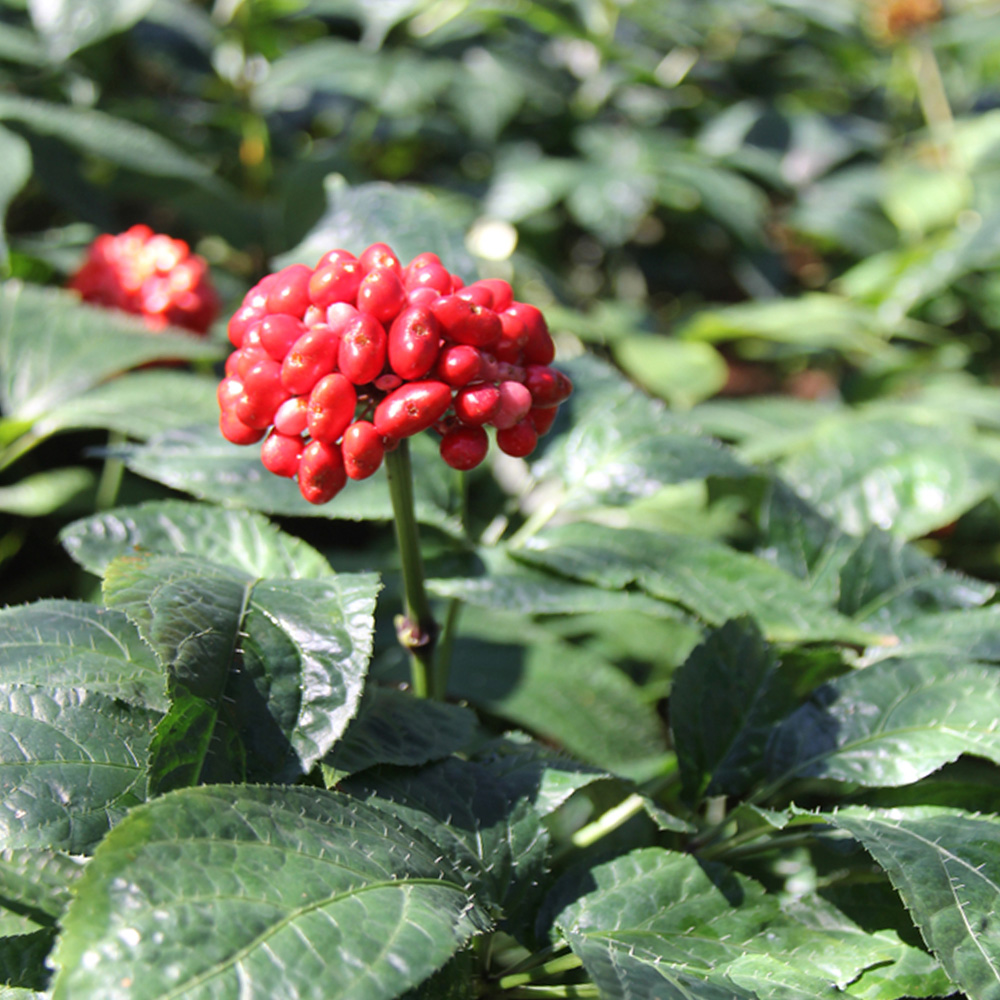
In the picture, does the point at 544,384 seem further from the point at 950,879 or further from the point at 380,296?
the point at 950,879

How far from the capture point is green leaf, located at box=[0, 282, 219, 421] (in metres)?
1.38

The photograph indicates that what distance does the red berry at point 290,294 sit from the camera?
2.68 feet

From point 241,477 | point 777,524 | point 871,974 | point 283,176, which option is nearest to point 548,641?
point 777,524

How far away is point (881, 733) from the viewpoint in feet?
2.92

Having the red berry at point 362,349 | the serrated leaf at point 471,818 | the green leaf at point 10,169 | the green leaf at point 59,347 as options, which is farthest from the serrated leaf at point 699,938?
the green leaf at point 10,169

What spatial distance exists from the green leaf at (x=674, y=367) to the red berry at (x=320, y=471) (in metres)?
1.34

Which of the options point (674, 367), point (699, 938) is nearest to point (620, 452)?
point (699, 938)

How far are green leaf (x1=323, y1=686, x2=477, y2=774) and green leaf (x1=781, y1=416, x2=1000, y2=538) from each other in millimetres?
781

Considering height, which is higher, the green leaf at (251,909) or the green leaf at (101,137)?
the green leaf at (101,137)

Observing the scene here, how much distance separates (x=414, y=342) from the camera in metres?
0.75

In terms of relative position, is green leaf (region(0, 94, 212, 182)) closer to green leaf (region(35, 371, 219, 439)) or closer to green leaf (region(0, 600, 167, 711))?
green leaf (region(35, 371, 219, 439))

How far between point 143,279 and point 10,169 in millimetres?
294

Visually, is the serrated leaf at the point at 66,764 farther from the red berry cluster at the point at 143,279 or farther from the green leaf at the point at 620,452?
the red berry cluster at the point at 143,279

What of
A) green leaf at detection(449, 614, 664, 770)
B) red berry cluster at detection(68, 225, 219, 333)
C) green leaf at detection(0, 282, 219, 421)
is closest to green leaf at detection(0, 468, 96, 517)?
green leaf at detection(0, 282, 219, 421)
